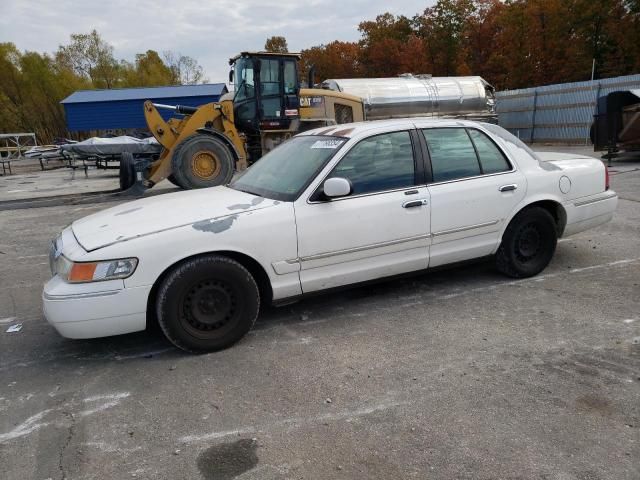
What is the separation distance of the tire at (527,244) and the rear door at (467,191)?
17cm

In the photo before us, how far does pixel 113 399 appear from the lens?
120 inches

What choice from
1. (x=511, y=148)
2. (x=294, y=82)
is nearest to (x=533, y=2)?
(x=294, y=82)

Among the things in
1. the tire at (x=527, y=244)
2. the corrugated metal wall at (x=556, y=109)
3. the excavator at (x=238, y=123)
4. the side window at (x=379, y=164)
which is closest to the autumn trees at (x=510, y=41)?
the corrugated metal wall at (x=556, y=109)

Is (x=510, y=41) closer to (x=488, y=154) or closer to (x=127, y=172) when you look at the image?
(x=127, y=172)

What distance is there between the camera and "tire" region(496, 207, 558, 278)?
182 inches

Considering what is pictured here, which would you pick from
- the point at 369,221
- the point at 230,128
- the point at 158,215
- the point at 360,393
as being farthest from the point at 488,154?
the point at 230,128

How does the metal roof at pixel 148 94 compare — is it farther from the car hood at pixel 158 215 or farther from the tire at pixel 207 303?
the tire at pixel 207 303

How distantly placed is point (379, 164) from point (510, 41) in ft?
122

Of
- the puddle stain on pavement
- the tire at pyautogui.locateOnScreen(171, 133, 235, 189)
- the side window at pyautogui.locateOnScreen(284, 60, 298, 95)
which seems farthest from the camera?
the side window at pyautogui.locateOnScreen(284, 60, 298, 95)

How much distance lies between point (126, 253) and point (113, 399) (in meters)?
0.92

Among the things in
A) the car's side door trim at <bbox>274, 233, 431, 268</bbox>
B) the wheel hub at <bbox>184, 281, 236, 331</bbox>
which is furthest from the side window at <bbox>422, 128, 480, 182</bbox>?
the wheel hub at <bbox>184, 281, 236, 331</bbox>

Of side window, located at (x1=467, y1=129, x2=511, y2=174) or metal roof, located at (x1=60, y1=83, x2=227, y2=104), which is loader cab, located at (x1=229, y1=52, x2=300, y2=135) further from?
metal roof, located at (x1=60, y1=83, x2=227, y2=104)

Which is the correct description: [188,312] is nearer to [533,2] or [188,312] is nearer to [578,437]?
[578,437]

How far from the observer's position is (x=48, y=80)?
5050 centimetres
